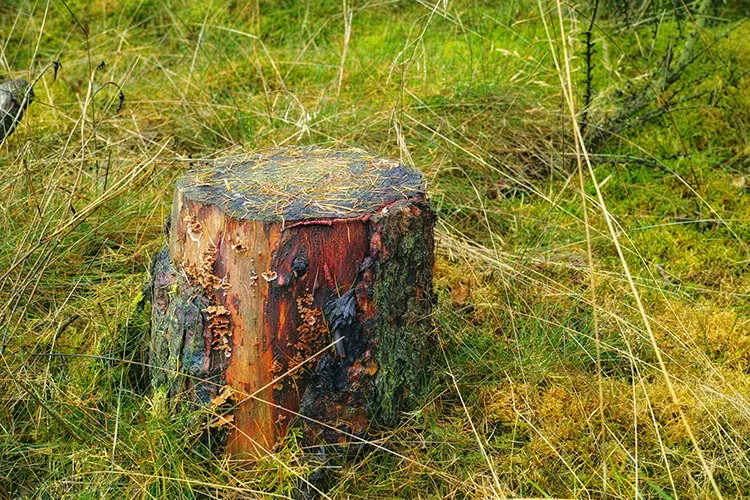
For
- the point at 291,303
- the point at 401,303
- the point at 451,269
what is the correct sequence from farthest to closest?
1. the point at 451,269
2. the point at 401,303
3. the point at 291,303

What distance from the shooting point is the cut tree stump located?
202cm

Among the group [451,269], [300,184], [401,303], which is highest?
[300,184]

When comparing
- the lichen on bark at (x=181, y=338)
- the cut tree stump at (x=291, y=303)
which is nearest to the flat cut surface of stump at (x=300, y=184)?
the cut tree stump at (x=291, y=303)

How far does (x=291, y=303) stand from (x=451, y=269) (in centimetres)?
113

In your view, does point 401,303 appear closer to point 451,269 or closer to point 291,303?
point 291,303

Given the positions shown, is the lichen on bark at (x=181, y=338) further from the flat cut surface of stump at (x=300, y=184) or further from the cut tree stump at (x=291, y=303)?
the flat cut surface of stump at (x=300, y=184)

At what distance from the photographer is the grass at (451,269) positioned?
2.08 metres

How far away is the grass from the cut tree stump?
105 mm

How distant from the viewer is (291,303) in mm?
2025

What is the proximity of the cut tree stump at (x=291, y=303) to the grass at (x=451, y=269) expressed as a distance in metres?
0.11

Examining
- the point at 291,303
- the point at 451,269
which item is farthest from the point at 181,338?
the point at 451,269

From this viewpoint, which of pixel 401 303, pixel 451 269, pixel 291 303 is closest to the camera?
pixel 291 303

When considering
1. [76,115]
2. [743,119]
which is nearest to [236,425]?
[76,115]

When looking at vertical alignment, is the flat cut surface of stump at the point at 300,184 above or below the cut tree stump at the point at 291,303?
above
